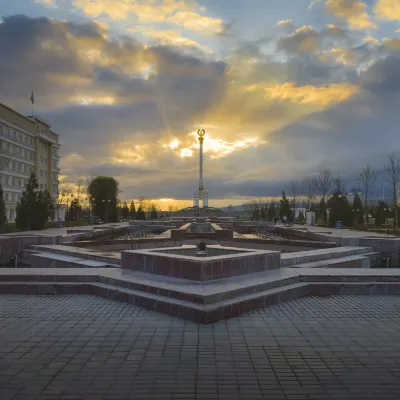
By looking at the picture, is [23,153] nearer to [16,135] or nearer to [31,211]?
[16,135]

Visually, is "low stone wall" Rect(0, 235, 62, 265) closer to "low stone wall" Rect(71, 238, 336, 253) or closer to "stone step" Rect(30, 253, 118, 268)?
"low stone wall" Rect(71, 238, 336, 253)

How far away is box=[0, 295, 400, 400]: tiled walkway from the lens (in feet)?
11.3

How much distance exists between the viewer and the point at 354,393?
340 centimetres

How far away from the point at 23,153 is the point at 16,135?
103 inches

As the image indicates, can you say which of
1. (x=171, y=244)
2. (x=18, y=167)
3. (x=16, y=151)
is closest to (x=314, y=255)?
(x=171, y=244)

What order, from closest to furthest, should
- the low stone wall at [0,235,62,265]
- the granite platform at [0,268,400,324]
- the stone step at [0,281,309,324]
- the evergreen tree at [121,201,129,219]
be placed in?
the stone step at [0,281,309,324]
the granite platform at [0,268,400,324]
the low stone wall at [0,235,62,265]
the evergreen tree at [121,201,129,219]

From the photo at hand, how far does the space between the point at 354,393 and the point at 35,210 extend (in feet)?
80.8

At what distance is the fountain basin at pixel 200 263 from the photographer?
714cm

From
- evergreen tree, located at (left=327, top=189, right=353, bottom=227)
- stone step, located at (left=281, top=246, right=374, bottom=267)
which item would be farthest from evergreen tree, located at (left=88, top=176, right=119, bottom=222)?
stone step, located at (left=281, top=246, right=374, bottom=267)

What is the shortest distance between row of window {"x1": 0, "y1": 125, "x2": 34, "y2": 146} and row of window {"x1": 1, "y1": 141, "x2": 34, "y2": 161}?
1.03 m

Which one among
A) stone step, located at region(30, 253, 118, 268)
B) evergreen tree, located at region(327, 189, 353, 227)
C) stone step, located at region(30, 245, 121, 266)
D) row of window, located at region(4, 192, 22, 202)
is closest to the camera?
stone step, located at region(30, 253, 118, 268)

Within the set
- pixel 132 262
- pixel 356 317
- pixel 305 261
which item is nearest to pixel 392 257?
pixel 305 261

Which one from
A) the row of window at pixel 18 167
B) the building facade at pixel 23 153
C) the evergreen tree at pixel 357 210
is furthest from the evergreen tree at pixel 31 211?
the evergreen tree at pixel 357 210

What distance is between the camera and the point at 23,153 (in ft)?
154
